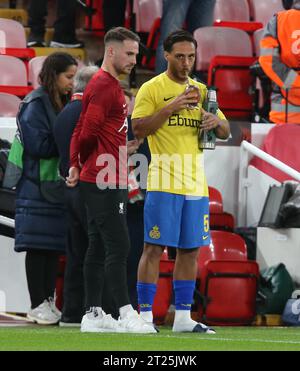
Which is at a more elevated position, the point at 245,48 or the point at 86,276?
the point at 245,48

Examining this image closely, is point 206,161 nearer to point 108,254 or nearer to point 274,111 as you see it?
point 274,111

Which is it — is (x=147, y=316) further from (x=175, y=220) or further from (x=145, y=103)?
(x=145, y=103)

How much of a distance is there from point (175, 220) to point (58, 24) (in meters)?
4.88

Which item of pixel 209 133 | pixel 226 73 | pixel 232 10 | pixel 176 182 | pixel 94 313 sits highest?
pixel 232 10

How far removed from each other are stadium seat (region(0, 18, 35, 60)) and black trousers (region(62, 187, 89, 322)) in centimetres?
352

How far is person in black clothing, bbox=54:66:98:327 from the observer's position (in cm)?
765

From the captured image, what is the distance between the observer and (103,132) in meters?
6.96

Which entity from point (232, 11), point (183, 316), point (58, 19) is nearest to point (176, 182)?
point (183, 316)

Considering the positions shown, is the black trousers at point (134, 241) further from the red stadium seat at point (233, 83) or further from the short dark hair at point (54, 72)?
the red stadium seat at point (233, 83)

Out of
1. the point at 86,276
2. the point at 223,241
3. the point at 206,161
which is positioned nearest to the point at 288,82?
the point at 206,161

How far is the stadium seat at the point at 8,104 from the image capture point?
385 inches

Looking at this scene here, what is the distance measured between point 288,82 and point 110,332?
372 centimetres

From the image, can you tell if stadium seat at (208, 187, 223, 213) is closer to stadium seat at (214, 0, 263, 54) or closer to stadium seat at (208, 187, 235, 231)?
stadium seat at (208, 187, 235, 231)
